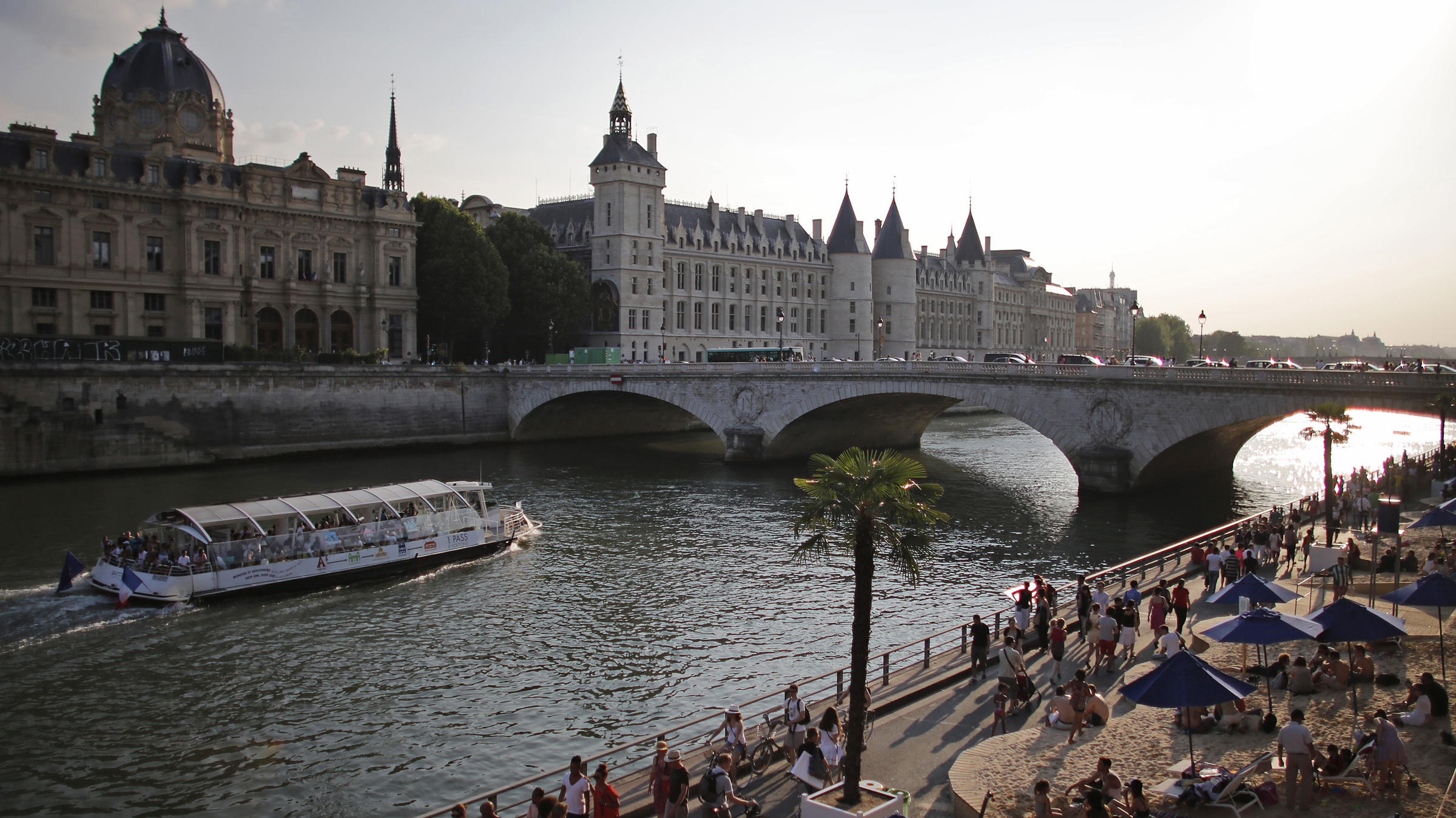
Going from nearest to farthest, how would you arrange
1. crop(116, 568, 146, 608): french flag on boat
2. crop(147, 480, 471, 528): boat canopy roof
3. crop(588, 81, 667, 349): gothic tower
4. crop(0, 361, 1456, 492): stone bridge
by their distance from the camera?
crop(116, 568, 146, 608): french flag on boat, crop(147, 480, 471, 528): boat canopy roof, crop(0, 361, 1456, 492): stone bridge, crop(588, 81, 667, 349): gothic tower

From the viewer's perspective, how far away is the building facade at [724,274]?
9594 centimetres

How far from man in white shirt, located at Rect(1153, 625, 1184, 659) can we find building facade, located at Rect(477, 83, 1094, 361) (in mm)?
69851

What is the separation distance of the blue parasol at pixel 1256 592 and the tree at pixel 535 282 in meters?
69.0

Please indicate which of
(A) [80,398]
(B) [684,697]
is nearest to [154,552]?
(B) [684,697]

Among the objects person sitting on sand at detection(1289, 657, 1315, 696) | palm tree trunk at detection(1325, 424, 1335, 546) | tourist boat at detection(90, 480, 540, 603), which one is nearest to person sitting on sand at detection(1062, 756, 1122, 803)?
person sitting on sand at detection(1289, 657, 1315, 696)

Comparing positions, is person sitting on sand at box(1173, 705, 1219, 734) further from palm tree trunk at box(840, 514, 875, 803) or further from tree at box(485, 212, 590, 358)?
tree at box(485, 212, 590, 358)

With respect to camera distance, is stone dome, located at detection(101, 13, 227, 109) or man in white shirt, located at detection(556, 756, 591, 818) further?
stone dome, located at detection(101, 13, 227, 109)

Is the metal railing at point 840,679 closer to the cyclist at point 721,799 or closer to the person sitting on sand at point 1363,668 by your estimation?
the cyclist at point 721,799

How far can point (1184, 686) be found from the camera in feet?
45.8

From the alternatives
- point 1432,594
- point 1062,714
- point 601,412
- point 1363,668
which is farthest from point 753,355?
point 1062,714

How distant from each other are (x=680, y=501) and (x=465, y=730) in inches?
1054

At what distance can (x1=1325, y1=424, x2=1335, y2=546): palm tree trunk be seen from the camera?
30156mm

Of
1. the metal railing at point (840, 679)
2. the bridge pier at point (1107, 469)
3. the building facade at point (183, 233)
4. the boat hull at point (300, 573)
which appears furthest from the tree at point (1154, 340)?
the boat hull at point (300, 573)

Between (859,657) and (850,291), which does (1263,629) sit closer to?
(859,657)
